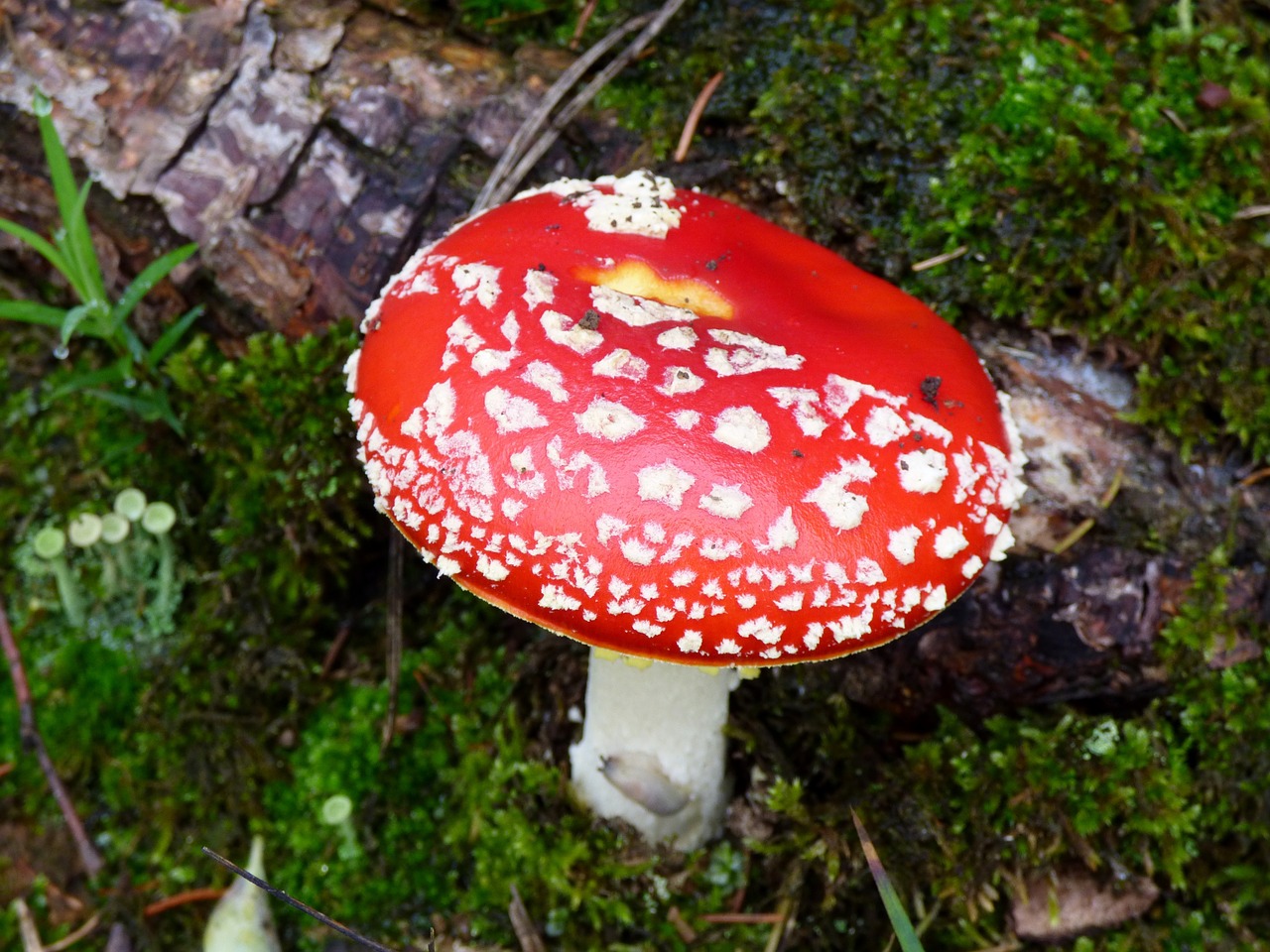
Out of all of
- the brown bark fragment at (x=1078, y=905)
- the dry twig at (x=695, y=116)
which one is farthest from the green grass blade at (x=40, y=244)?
the brown bark fragment at (x=1078, y=905)

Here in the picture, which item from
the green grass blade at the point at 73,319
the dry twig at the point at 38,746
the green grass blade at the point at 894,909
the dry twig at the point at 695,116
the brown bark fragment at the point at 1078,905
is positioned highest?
the dry twig at the point at 695,116

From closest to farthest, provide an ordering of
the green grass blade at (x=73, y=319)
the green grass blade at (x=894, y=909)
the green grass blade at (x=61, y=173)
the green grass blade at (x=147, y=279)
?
the green grass blade at (x=894, y=909)
the green grass blade at (x=73, y=319)
the green grass blade at (x=61, y=173)
the green grass blade at (x=147, y=279)

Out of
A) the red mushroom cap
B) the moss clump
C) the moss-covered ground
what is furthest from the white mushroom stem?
the moss clump

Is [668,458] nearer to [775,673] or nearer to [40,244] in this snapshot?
[775,673]

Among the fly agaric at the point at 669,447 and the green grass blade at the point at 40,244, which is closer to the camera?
the fly agaric at the point at 669,447

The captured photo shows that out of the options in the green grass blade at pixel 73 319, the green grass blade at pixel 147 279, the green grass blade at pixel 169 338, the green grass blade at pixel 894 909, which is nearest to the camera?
the green grass blade at pixel 894 909

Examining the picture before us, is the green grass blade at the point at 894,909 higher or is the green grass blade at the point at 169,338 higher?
the green grass blade at the point at 169,338

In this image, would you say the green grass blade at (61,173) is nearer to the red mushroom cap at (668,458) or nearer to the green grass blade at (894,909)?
the red mushroom cap at (668,458)
